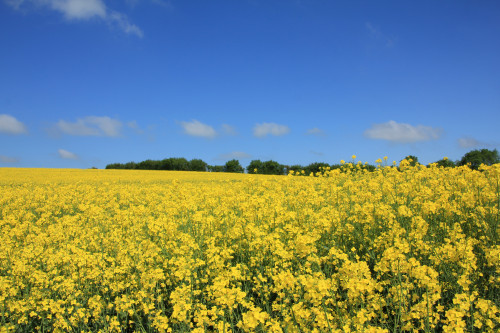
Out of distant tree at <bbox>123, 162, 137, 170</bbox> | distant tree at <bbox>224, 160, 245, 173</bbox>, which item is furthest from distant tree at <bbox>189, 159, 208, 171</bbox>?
distant tree at <bbox>123, 162, 137, 170</bbox>

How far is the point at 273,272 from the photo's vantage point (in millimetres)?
3896

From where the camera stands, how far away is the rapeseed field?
2.82 meters

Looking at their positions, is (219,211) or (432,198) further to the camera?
(432,198)

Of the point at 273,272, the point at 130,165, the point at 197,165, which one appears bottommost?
the point at 273,272

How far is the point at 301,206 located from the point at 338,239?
4.86 ft

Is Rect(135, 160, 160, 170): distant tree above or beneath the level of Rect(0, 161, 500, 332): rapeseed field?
above

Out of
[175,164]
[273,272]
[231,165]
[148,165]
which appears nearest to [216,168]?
[231,165]

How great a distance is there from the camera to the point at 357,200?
6.72 m

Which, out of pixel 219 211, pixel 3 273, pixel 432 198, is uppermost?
pixel 432 198

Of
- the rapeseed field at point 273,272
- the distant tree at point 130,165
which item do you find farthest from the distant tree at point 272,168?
the rapeseed field at point 273,272

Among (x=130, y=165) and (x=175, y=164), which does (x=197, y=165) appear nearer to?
(x=175, y=164)

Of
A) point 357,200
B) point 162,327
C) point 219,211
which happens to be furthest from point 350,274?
point 357,200

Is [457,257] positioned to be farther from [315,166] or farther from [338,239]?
[315,166]

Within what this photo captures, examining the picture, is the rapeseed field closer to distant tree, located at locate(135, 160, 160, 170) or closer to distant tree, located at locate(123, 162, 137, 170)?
distant tree, located at locate(135, 160, 160, 170)
